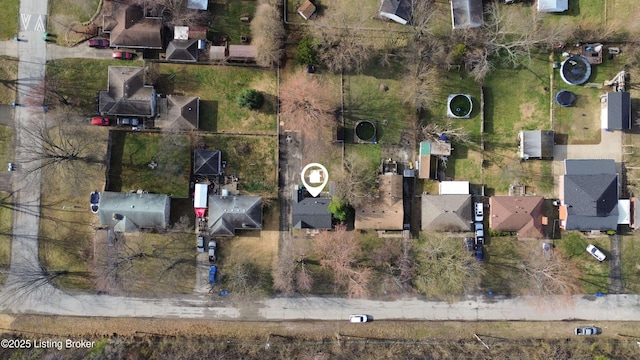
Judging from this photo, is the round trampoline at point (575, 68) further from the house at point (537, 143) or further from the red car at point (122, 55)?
the red car at point (122, 55)

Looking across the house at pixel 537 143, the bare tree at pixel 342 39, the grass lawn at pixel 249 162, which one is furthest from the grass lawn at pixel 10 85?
the house at pixel 537 143

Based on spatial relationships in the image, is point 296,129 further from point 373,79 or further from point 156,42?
point 156,42

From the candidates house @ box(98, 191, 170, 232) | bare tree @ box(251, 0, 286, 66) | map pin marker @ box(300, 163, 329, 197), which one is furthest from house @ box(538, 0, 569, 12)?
house @ box(98, 191, 170, 232)

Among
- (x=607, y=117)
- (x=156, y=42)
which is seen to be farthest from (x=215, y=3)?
(x=607, y=117)

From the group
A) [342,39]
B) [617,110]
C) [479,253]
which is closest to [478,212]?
[479,253]

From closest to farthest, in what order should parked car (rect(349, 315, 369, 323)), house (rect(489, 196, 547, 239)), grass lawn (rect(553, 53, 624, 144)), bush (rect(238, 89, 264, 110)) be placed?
bush (rect(238, 89, 264, 110))
house (rect(489, 196, 547, 239))
parked car (rect(349, 315, 369, 323))
grass lawn (rect(553, 53, 624, 144))

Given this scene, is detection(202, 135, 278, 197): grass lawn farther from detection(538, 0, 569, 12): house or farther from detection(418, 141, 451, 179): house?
detection(538, 0, 569, 12): house
